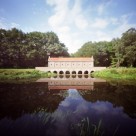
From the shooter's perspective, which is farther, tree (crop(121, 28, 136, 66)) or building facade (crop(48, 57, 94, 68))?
building facade (crop(48, 57, 94, 68))

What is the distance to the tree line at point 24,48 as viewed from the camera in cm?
6531

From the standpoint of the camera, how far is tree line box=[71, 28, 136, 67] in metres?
59.7

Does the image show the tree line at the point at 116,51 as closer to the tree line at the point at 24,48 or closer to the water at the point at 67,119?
the tree line at the point at 24,48

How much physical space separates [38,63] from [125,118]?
67.8 meters

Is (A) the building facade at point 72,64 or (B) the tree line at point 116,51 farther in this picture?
Answer: (A) the building facade at point 72,64

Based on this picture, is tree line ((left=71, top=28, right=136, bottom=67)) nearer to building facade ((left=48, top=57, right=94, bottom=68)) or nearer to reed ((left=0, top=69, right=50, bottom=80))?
building facade ((left=48, top=57, right=94, bottom=68))

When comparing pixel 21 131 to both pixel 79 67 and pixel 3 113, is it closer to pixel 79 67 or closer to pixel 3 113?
pixel 3 113

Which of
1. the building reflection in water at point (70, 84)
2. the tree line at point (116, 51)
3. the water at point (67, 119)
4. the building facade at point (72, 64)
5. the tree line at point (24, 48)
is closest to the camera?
the water at point (67, 119)

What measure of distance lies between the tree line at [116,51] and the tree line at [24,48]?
702 inches

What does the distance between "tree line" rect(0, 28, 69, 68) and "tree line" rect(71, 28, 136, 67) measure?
17839 millimetres

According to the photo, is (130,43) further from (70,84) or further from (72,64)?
(70,84)

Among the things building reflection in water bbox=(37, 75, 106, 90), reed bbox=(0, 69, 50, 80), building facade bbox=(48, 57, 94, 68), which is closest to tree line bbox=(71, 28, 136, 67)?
building facade bbox=(48, 57, 94, 68)

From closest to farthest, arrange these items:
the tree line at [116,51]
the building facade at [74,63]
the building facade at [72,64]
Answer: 1. the tree line at [116,51]
2. the building facade at [72,64]
3. the building facade at [74,63]

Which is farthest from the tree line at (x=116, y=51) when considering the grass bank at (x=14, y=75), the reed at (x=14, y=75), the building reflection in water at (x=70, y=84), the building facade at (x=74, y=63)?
the reed at (x=14, y=75)
